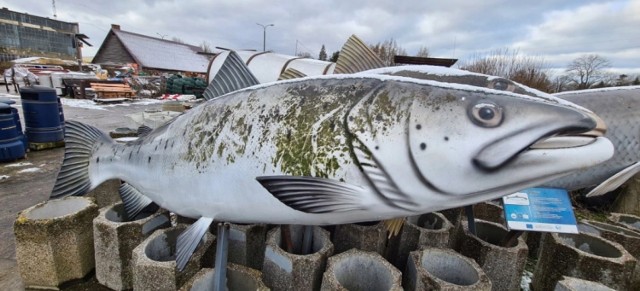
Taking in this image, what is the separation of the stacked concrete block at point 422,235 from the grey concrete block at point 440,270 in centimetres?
19

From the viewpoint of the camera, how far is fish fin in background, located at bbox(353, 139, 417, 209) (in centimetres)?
97

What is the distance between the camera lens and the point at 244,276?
1804mm

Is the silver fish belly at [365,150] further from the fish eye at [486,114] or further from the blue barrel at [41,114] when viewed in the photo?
the blue barrel at [41,114]

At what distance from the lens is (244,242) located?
228cm

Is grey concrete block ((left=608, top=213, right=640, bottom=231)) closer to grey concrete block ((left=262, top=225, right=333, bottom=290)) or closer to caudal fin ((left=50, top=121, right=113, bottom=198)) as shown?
grey concrete block ((left=262, top=225, right=333, bottom=290))

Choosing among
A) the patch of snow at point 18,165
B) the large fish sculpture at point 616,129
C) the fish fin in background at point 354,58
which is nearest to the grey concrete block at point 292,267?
the fish fin in background at point 354,58

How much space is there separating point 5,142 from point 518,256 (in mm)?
6825

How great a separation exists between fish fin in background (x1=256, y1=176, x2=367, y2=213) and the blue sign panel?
1.53 m

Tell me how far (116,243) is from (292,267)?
1259 millimetres

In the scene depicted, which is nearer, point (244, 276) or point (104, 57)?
point (244, 276)

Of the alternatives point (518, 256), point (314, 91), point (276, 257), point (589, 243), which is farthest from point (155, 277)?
point (589, 243)

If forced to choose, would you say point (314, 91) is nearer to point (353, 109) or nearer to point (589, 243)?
point (353, 109)

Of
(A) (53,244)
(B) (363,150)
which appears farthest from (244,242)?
(B) (363,150)

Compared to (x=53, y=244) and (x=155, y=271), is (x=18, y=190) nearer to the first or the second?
(x=53, y=244)
